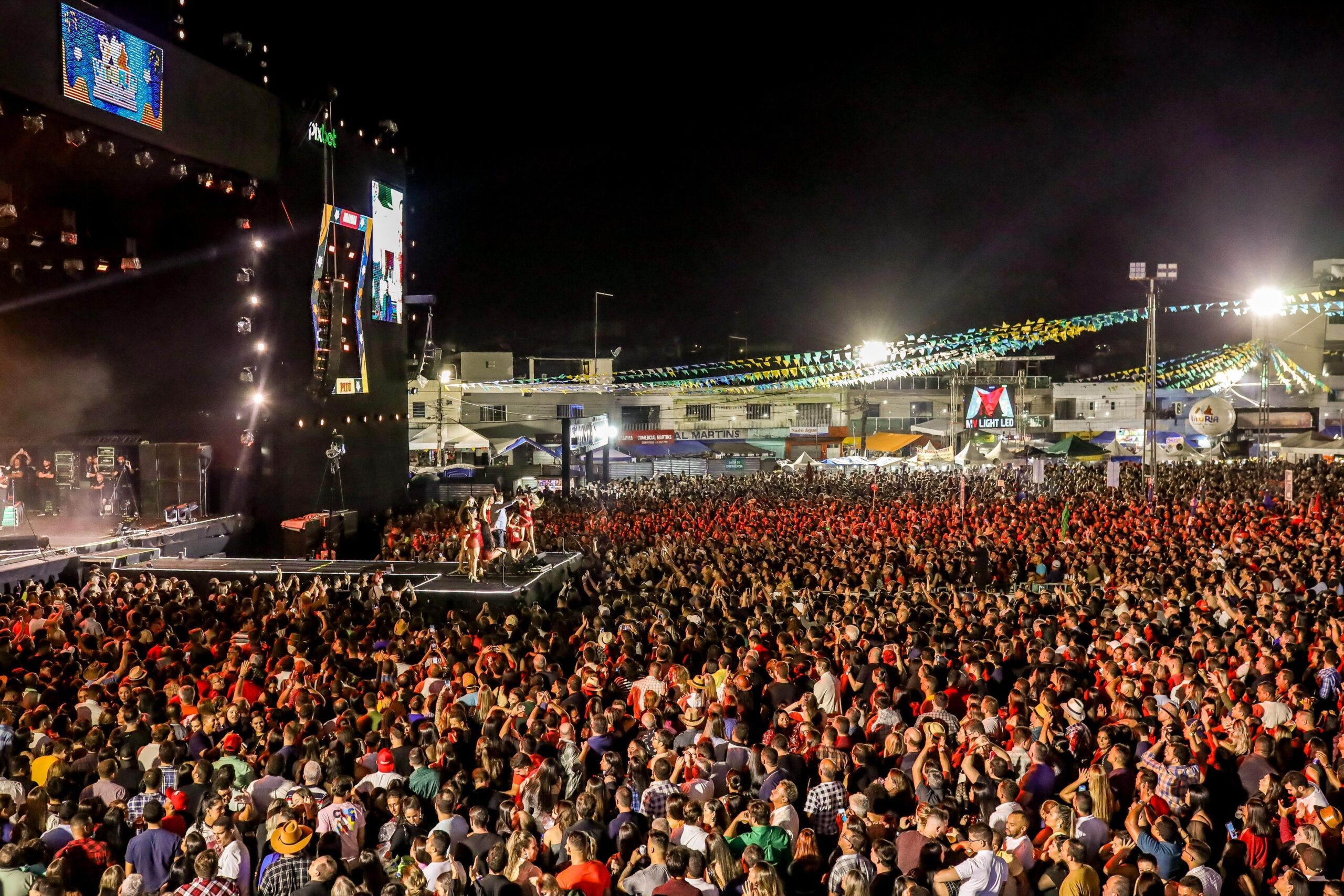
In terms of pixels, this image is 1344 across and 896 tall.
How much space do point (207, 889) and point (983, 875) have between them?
357 centimetres

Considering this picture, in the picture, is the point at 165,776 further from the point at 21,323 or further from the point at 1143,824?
the point at 21,323

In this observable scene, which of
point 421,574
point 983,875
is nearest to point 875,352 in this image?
point 421,574

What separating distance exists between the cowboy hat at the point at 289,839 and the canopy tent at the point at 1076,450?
99.1 ft

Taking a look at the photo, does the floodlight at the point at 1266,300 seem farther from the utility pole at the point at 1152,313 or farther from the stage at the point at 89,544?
the stage at the point at 89,544

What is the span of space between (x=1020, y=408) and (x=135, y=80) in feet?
98.6

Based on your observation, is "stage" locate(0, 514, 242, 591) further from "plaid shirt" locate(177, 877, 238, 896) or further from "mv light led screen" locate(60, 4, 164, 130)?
"plaid shirt" locate(177, 877, 238, 896)

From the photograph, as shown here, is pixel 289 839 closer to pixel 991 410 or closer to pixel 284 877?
pixel 284 877

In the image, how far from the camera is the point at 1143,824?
464 cm

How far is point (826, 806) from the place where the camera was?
5121 millimetres

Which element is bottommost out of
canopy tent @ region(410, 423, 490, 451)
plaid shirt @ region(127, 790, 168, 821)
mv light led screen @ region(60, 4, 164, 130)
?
plaid shirt @ region(127, 790, 168, 821)

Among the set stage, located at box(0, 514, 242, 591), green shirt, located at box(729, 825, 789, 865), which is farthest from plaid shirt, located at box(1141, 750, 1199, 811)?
stage, located at box(0, 514, 242, 591)

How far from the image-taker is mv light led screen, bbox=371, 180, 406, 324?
22.5 m

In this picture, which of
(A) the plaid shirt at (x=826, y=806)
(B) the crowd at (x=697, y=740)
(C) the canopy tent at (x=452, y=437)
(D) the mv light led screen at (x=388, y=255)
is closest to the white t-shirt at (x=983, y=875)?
(B) the crowd at (x=697, y=740)

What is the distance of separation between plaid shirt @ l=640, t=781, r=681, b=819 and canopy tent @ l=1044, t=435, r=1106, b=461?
28904 millimetres
